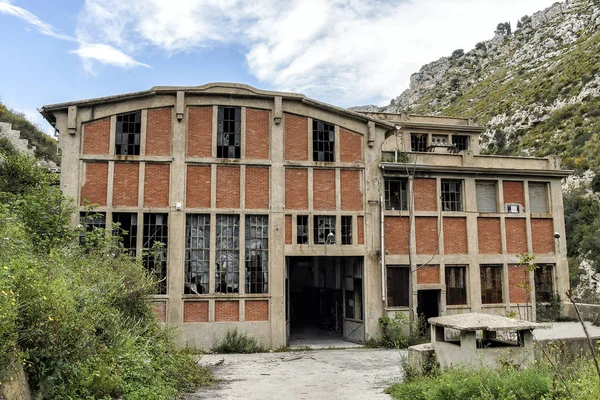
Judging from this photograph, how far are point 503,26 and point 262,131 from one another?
3428 inches

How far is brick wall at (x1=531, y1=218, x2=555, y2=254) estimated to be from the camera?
21.3 metres

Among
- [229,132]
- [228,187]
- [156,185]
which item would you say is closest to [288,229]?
[228,187]

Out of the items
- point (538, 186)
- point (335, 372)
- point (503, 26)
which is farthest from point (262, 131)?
point (503, 26)

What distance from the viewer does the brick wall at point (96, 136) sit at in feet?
59.9

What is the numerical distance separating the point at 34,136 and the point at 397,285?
40999 millimetres

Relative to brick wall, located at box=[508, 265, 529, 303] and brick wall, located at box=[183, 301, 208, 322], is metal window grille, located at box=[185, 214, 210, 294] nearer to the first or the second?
brick wall, located at box=[183, 301, 208, 322]

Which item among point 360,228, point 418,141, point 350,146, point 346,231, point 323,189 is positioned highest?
point 418,141

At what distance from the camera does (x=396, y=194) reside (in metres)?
20.4

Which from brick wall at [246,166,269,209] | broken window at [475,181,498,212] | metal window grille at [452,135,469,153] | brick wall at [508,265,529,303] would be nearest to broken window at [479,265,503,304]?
brick wall at [508,265,529,303]

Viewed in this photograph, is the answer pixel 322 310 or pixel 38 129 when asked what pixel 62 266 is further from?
pixel 38 129

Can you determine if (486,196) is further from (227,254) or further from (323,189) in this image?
(227,254)

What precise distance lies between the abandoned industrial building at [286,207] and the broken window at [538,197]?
64mm

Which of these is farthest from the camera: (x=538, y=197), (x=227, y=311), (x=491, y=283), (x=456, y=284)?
(x=538, y=197)

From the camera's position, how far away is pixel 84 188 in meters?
18.0
